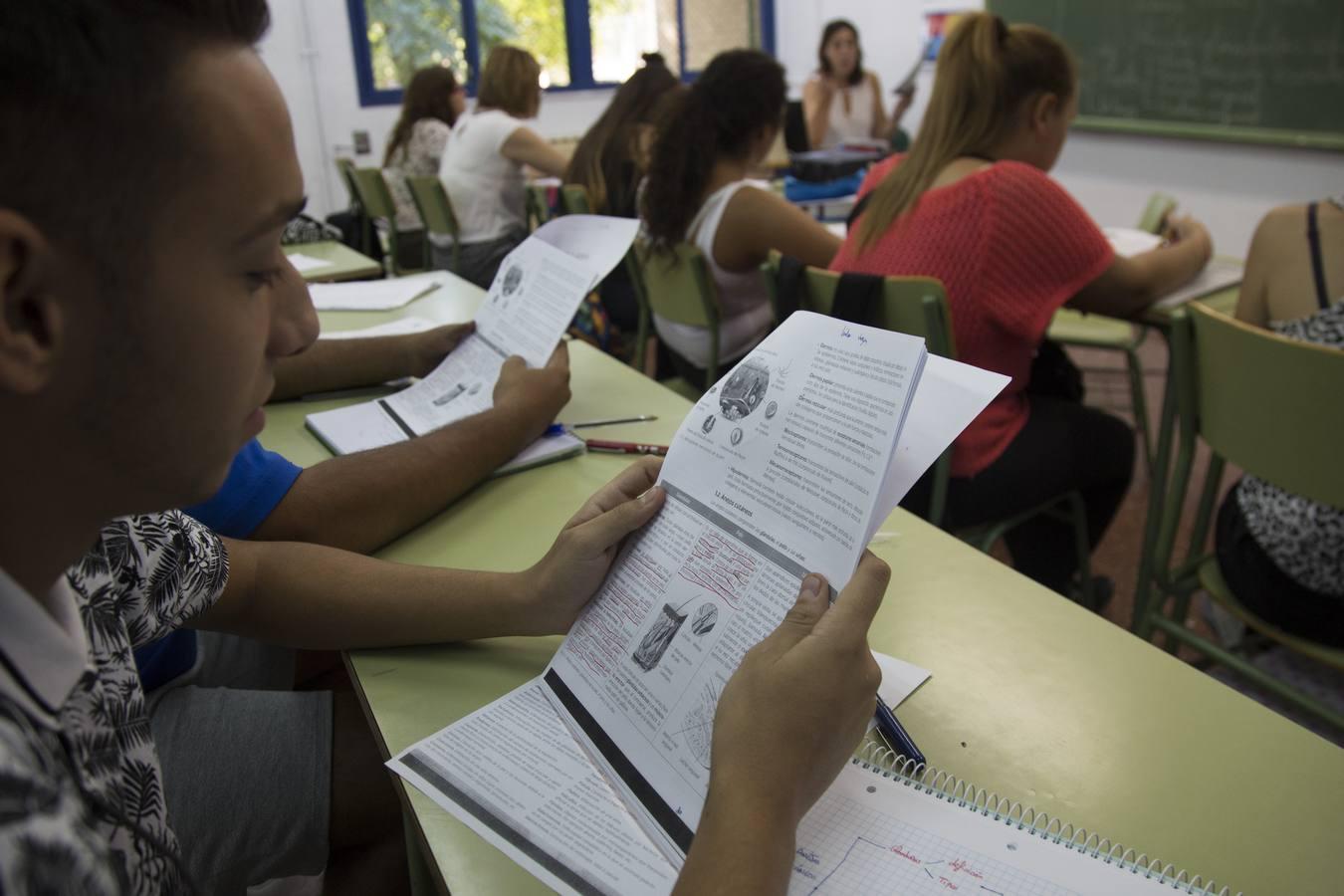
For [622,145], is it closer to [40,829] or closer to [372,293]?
[372,293]

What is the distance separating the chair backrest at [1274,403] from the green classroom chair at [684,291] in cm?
112

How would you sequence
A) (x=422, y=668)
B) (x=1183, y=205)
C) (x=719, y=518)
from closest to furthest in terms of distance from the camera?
(x=719, y=518), (x=422, y=668), (x=1183, y=205)

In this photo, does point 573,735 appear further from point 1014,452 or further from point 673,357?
point 673,357

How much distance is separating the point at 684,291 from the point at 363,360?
3.32 ft

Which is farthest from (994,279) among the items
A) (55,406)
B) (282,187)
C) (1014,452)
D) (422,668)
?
(55,406)

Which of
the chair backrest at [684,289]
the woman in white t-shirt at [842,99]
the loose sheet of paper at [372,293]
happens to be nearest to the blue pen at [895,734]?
the chair backrest at [684,289]

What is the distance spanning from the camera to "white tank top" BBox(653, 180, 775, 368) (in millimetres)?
2338

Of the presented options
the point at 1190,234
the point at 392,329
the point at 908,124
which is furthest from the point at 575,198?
the point at 908,124

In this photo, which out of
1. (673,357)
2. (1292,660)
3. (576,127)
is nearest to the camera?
(1292,660)

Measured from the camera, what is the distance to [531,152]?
13.1ft

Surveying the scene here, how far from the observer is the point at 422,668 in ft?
2.73

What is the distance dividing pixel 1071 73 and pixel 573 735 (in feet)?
5.79

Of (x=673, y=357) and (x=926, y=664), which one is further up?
(x=926, y=664)

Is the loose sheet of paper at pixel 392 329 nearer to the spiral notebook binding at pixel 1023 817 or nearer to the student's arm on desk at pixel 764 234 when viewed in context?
the student's arm on desk at pixel 764 234
